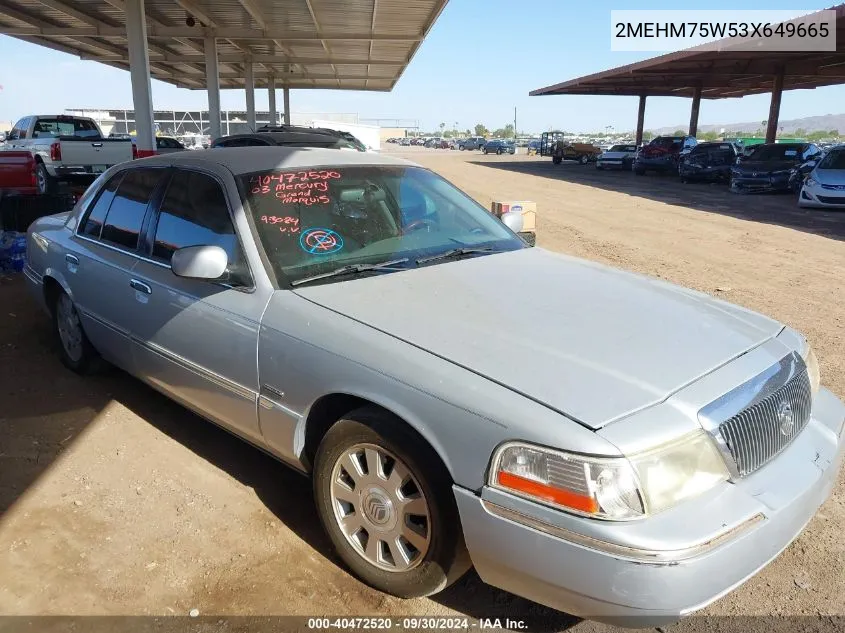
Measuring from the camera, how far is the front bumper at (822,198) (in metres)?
15.3

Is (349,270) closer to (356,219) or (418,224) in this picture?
(356,219)

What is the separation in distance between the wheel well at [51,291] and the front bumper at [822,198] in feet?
53.7

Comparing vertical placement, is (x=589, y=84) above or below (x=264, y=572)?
above

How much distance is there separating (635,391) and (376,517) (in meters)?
1.12

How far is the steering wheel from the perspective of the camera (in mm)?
3591

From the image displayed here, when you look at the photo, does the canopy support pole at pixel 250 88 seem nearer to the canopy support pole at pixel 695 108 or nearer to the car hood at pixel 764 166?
the car hood at pixel 764 166

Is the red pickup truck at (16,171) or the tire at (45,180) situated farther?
the tire at (45,180)

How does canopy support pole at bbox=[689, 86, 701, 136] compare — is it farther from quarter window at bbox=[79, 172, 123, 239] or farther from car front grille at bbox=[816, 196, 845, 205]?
quarter window at bbox=[79, 172, 123, 239]

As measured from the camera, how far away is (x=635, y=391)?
2.15m

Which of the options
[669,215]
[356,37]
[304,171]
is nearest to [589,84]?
[356,37]

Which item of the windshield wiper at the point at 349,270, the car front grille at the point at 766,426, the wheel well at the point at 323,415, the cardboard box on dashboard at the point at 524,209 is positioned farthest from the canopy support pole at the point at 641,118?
the wheel well at the point at 323,415

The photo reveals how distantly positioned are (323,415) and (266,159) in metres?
1.62

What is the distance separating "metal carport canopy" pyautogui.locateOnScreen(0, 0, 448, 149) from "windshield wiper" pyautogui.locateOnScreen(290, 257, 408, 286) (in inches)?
509

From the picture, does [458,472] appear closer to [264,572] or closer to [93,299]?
[264,572]
